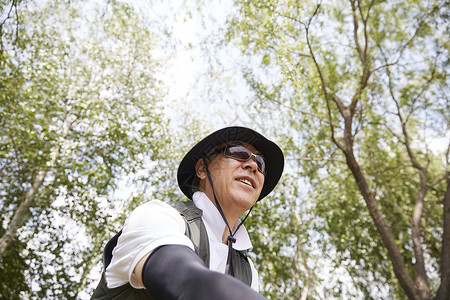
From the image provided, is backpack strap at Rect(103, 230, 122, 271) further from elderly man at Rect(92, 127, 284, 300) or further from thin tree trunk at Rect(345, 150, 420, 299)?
thin tree trunk at Rect(345, 150, 420, 299)

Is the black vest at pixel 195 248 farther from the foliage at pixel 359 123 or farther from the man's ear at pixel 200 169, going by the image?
the foliage at pixel 359 123

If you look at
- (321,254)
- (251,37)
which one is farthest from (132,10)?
(321,254)

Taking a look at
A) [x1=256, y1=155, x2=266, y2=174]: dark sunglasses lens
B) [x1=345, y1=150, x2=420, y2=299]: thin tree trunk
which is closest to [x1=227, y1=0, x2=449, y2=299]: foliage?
[x1=345, y1=150, x2=420, y2=299]: thin tree trunk

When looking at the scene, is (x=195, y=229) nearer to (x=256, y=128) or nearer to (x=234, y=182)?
(x=234, y=182)

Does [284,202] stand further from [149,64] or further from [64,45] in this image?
[64,45]

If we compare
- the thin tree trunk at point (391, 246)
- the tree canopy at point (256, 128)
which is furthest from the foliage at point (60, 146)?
the thin tree trunk at point (391, 246)

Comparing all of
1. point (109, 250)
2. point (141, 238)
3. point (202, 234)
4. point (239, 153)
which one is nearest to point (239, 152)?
point (239, 153)

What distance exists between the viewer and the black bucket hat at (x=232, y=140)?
7.14 feet

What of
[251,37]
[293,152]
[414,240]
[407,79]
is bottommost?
[414,240]

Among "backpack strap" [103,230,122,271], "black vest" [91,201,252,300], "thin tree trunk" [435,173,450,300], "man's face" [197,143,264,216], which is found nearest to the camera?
"black vest" [91,201,252,300]

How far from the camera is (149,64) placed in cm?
1249

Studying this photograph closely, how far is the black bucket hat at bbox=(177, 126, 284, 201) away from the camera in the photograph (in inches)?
85.7

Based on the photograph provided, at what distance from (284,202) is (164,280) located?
10.4m

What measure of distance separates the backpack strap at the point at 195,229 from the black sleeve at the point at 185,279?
50cm
